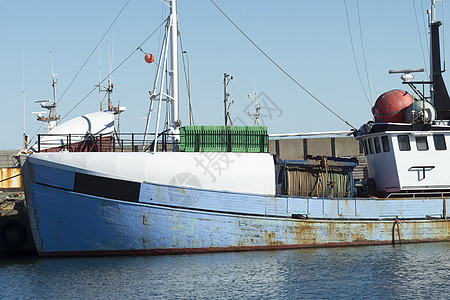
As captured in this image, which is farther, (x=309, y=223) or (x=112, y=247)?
(x=309, y=223)

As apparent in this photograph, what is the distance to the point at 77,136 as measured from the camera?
26047mm

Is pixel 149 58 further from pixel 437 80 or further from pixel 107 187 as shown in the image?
pixel 437 80

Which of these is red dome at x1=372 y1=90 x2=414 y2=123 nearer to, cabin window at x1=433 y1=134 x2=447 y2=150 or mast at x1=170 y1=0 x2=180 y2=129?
cabin window at x1=433 y1=134 x2=447 y2=150

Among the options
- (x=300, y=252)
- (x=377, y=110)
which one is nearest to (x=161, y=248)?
(x=300, y=252)

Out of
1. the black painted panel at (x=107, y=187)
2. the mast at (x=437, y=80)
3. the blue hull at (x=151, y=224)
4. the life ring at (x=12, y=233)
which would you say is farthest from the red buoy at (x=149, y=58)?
the mast at (x=437, y=80)

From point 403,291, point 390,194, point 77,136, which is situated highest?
point 77,136

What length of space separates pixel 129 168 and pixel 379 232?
11.2 meters

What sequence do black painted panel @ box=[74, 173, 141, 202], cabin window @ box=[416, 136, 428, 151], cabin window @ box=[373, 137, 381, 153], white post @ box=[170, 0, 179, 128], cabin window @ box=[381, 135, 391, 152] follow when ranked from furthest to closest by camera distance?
cabin window @ box=[373, 137, 381, 153], cabin window @ box=[381, 135, 391, 152], cabin window @ box=[416, 136, 428, 151], white post @ box=[170, 0, 179, 128], black painted panel @ box=[74, 173, 141, 202]

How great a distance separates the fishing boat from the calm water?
0.81 m

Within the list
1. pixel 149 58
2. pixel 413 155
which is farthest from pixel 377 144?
pixel 149 58

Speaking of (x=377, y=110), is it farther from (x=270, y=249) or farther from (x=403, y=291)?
(x=403, y=291)

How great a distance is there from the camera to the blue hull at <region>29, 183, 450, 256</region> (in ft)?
77.7

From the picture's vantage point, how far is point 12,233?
1071 inches

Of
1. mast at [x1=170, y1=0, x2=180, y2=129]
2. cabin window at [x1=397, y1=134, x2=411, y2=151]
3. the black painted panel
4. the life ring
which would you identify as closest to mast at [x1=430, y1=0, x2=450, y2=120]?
cabin window at [x1=397, y1=134, x2=411, y2=151]
